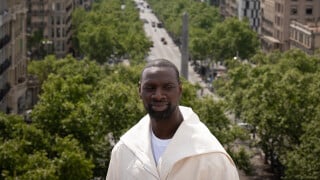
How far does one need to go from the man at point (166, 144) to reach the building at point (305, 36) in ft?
335

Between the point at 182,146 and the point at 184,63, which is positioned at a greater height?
the point at 182,146

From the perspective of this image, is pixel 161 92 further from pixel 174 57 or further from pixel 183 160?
pixel 174 57

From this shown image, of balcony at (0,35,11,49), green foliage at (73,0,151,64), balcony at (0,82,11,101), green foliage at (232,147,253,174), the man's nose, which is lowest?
green foliage at (73,0,151,64)

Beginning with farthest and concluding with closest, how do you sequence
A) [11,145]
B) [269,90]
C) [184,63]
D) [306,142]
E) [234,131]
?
[184,63], [269,90], [234,131], [306,142], [11,145]

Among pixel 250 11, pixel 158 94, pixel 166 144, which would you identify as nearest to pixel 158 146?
pixel 166 144

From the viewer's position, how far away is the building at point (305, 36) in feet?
359

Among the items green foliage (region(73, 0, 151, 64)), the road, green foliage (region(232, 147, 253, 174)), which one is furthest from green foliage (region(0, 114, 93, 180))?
green foliage (region(73, 0, 151, 64))

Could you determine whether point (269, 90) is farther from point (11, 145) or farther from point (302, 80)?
point (11, 145)

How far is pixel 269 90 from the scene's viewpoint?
57500 millimetres

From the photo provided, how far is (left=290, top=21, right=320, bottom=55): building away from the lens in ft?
359

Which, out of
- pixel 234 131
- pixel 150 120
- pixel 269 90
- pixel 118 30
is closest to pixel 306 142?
pixel 234 131

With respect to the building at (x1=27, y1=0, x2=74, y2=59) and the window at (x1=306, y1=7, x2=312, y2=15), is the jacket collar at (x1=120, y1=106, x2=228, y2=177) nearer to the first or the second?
the building at (x1=27, y1=0, x2=74, y2=59)

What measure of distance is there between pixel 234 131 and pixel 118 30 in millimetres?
91086

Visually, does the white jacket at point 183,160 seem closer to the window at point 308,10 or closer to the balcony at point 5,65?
the balcony at point 5,65
